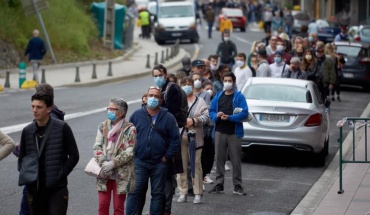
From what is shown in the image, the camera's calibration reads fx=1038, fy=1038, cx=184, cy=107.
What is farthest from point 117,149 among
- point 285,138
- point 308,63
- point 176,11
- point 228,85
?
point 176,11

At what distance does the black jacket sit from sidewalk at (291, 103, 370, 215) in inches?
158

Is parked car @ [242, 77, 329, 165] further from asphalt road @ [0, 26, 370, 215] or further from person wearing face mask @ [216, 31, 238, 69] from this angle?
person wearing face mask @ [216, 31, 238, 69]

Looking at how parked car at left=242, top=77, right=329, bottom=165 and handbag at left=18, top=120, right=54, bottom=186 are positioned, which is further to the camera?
parked car at left=242, top=77, right=329, bottom=165

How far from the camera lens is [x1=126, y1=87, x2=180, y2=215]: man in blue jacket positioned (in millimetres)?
11039

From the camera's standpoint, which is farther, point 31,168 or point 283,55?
point 283,55

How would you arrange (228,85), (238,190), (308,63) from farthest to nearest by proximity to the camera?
(308,63), (238,190), (228,85)

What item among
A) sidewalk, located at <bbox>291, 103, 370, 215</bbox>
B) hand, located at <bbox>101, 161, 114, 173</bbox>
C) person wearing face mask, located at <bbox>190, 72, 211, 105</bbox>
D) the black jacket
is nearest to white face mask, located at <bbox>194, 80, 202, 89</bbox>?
person wearing face mask, located at <bbox>190, 72, 211, 105</bbox>

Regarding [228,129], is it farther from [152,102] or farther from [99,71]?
[99,71]

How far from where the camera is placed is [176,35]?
184 ft

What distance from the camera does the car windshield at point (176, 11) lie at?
5641cm

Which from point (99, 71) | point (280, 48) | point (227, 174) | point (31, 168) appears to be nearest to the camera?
point (31, 168)

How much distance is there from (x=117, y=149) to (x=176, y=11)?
46582mm

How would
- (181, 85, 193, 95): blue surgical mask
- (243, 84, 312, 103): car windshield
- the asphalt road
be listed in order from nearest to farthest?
the asphalt road, (181, 85, 193, 95): blue surgical mask, (243, 84, 312, 103): car windshield

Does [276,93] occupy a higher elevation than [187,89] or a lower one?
lower
